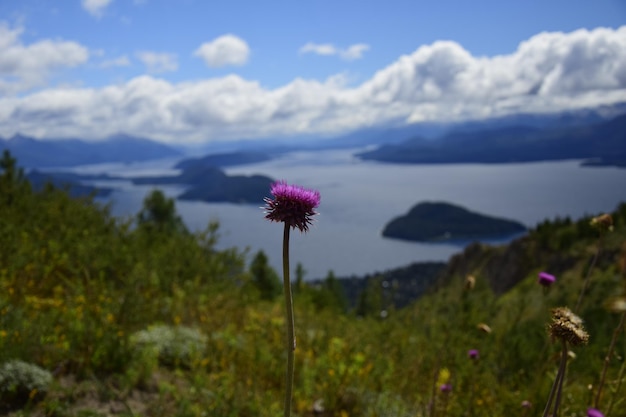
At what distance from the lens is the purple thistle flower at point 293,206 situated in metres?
1.81

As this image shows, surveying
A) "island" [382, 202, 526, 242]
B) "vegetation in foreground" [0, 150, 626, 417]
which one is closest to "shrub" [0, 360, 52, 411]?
"vegetation in foreground" [0, 150, 626, 417]

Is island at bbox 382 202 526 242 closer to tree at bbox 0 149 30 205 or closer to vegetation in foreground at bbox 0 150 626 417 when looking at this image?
tree at bbox 0 149 30 205

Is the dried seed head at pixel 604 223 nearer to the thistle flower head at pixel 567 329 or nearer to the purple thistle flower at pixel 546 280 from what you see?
the purple thistle flower at pixel 546 280

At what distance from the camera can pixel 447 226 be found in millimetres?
165375

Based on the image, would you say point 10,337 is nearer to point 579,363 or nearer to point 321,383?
point 321,383

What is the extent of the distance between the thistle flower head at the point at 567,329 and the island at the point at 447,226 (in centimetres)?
15782

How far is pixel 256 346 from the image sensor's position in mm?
5242

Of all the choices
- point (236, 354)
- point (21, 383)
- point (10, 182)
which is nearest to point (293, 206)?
point (21, 383)

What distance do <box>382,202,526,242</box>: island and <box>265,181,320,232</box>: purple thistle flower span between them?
518 feet

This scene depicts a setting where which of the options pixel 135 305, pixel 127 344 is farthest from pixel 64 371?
pixel 135 305

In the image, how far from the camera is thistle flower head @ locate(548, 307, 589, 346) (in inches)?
68.0

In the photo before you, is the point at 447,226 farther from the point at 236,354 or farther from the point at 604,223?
the point at 604,223

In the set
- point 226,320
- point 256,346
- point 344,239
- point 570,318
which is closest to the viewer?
point 570,318

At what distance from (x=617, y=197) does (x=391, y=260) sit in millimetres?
93684
